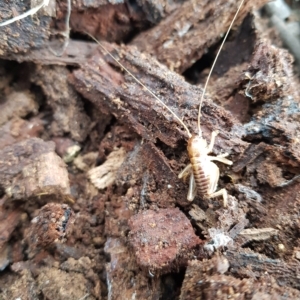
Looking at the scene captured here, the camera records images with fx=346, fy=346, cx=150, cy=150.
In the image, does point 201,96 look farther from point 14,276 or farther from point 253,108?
point 14,276

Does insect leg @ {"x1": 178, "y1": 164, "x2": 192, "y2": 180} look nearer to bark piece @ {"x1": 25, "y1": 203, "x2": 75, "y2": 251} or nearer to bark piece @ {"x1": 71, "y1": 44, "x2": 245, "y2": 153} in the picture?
bark piece @ {"x1": 71, "y1": 44, "x2": 245, "y2": 153}

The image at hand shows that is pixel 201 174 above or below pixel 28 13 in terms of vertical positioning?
below

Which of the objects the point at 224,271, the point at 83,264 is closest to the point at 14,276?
the point at 83,264

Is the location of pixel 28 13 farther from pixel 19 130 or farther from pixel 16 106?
pixel 19 130

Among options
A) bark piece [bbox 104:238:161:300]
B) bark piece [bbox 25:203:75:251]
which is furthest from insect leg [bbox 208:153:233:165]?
bark piece [bbox 25:203:75:251]

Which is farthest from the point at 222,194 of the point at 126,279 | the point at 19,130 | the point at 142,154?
the point at 19,130

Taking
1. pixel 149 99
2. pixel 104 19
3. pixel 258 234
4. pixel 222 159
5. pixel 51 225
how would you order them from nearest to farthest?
pixel 258 234 < pixel 51 225 < pixel 222 159 < pixel 149 99 < pixel 104 19
